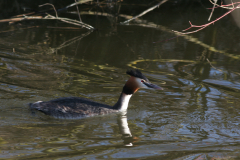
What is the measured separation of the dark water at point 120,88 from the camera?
4875mm

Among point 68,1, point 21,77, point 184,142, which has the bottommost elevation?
point 184,142

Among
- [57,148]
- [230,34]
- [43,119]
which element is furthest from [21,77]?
[230,34]

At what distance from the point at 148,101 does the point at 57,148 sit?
2.58m

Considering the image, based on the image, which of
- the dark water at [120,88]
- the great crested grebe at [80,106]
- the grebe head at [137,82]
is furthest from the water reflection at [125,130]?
the grebe head at [137,82]

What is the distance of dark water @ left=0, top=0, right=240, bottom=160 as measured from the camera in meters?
4.88

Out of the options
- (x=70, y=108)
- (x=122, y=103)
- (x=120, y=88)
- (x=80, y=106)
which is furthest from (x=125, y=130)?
(x=120, y=88)

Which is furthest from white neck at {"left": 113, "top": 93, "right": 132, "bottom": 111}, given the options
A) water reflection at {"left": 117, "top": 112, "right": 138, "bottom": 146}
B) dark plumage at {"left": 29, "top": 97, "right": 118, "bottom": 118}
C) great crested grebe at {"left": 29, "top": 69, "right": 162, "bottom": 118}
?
dark plumage at {"left": 29, "top": 97, "right": 118, "bottom": 118}

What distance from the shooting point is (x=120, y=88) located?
24.3ft

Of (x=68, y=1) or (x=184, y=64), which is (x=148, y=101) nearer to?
(x=184, y=64)

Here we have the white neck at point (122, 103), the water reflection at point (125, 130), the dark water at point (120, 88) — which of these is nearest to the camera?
the dark water at point (120, 88)

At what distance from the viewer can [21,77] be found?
25.4 feet

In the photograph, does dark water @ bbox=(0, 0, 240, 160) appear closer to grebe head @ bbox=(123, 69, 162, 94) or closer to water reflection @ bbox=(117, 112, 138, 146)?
water reflection @ bbox=(117, 112, 138, 146)

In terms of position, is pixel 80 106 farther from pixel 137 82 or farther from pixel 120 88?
pixel 120 88

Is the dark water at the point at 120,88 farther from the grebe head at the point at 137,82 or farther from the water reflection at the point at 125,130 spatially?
the grebe head at the point at 137,82
